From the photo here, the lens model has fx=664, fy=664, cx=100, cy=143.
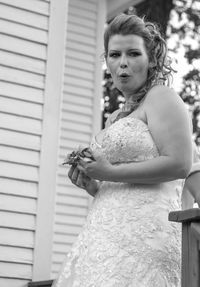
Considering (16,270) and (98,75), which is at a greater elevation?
(98,75)

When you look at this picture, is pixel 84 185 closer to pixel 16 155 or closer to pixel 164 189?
pixel 164 189

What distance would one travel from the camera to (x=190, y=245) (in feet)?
8.50

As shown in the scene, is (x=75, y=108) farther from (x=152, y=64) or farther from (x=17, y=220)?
(x=152, y=64)

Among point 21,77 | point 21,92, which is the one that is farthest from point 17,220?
point 21,77

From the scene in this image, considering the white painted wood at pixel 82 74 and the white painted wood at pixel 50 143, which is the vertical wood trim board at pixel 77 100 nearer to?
the white painted wood at pixel 82 74

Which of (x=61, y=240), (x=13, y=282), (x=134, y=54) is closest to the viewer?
(x=134, y=54)

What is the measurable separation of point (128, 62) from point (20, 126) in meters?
1.71

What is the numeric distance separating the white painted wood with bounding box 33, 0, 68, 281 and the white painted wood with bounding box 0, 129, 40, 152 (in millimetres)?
56

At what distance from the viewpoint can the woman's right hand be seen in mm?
3082

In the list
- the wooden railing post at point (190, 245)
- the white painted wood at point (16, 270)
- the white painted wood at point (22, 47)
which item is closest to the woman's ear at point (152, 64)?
the wooden railing post at point (190, 245)

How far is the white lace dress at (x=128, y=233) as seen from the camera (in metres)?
2.81

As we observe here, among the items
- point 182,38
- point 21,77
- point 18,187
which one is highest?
point 182,38

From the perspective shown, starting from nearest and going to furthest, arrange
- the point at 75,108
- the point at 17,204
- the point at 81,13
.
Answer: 1. the point at 17,204
2. the point at 75,108
3. the point at 81,13

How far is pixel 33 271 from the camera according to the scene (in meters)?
4.46
